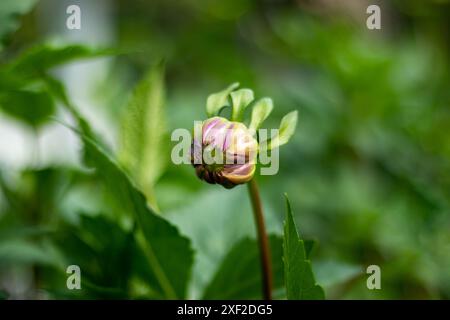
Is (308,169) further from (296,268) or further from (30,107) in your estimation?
(296,268)

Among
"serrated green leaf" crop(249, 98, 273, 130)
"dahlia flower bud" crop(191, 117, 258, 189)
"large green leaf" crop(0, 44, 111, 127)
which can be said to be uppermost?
"large green leaf" crop(0, 44, 111, 127)

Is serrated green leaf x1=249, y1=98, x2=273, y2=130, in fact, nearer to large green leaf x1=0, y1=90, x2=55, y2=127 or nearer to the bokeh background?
the bokeh background

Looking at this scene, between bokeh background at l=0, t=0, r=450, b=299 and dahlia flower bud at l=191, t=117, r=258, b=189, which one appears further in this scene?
bokeh background at l=0, t=0, r=450, b=299

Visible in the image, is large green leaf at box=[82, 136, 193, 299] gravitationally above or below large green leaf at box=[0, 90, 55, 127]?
below

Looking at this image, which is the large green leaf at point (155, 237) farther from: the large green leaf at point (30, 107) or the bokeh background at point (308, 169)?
the large green leaf at point (30, 107)

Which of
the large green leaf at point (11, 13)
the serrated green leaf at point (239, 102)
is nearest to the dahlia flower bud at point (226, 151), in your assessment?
the serrated green leaf at point (239, 102)

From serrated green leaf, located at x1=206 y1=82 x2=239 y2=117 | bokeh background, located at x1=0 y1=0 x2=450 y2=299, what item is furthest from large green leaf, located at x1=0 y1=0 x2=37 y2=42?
serrated green leaf, located at x1=206 y1=82 x2=239 y2=117

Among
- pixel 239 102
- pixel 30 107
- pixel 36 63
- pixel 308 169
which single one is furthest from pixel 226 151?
pixel 308 169
